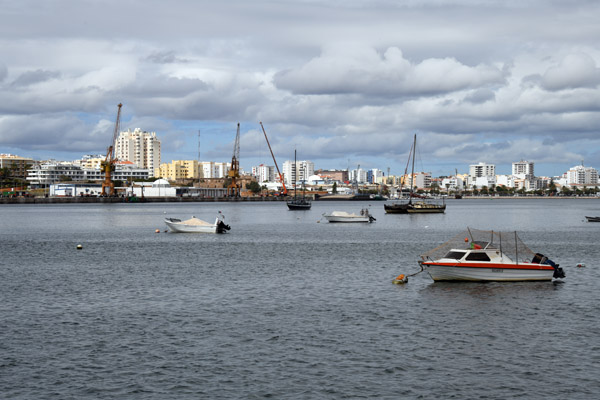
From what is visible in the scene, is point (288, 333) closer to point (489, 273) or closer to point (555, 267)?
point (489, 273)

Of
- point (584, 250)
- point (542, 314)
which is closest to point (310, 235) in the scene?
point (584, 250)

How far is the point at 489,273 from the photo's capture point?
45750mm

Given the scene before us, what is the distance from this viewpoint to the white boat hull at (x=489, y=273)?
150 ft

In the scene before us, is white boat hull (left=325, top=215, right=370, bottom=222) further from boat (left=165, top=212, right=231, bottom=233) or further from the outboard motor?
the outboard motor

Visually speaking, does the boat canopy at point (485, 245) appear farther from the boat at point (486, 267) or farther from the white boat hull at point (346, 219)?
the white boat hull at point (346, 219)

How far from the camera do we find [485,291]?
43.2m

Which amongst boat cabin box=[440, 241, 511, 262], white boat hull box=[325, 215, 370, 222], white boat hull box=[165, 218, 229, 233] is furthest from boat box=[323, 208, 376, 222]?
boat cabin box=[440, 241, 511, 262]

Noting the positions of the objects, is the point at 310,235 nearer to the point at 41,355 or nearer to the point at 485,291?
the point at 485,291

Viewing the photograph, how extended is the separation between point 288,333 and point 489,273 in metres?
19.3

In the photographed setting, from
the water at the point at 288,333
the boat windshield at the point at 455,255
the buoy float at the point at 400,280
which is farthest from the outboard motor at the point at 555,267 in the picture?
the buoy float at the point at 400,280

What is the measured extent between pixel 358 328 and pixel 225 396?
1109 cm

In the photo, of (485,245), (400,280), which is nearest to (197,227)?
(400,280)

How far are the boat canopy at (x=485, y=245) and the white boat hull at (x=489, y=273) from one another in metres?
1.54

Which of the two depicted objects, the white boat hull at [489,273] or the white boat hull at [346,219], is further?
the white boat hull at [346,219]
